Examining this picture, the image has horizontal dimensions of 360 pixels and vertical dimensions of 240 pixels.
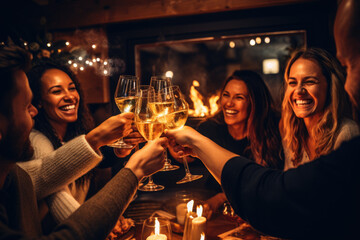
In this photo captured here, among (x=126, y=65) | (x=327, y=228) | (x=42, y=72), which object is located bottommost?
(x=327, y=228)

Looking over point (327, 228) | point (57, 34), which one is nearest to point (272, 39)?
point (327, 228)

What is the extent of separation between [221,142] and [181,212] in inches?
43.9

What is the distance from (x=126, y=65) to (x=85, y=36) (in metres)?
0.60

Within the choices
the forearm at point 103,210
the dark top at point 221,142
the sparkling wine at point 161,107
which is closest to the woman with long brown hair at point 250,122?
the dark top at point 221,142

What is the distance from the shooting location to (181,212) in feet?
4.57

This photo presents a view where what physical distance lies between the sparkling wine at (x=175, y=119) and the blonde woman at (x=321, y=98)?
39.0 inches

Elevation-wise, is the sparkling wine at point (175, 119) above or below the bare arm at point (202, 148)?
above

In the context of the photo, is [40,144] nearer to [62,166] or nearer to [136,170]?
[62,166]

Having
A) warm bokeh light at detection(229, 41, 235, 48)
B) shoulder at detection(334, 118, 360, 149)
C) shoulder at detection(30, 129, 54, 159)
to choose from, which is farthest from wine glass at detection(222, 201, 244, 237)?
warm bokeh light at detection(229, 41, 235, 48)

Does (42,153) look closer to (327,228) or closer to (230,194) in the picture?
(230,194)

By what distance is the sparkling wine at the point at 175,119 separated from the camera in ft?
3.67

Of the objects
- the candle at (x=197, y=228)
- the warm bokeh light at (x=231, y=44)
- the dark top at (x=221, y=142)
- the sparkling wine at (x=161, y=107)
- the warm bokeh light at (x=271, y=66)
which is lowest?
the candle at (x=197, y=228)

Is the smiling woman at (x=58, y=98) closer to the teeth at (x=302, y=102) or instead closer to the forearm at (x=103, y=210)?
the forearm at (x=103, y=210)

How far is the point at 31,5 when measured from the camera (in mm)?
3000
